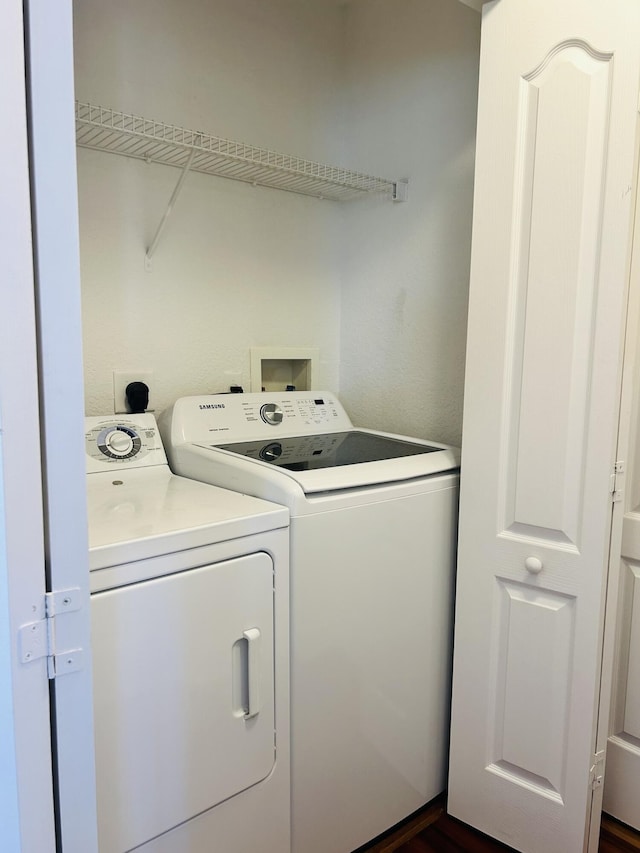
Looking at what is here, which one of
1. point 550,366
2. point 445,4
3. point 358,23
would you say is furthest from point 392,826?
point 358,23

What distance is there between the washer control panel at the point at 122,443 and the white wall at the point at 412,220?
86 centimetres

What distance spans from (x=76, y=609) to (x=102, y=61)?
4.87 ft

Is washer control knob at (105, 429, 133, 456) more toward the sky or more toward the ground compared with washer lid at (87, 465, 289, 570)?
more toward the sky

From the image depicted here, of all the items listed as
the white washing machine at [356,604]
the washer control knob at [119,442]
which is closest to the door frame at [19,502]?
the white washing machine at [356,604]

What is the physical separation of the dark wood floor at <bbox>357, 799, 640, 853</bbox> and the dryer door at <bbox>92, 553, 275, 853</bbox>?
22.4 inches

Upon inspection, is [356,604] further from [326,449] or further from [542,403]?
[542,403]

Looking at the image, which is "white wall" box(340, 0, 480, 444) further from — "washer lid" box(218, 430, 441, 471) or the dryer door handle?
the dryer door handle

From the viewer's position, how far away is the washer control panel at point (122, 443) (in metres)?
1.58

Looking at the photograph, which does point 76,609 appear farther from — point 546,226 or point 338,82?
point 338,82

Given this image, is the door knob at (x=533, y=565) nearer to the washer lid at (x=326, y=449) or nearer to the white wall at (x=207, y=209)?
the washer lid at (x=326, y=449)

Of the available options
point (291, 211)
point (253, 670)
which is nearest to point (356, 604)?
point (253, 670)

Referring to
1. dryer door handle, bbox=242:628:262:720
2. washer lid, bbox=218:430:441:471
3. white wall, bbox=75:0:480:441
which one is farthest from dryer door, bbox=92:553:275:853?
white wall, bbox=75:0:480:441

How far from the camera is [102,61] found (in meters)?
1.64

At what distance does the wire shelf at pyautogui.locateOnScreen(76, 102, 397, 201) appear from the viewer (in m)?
1.54
